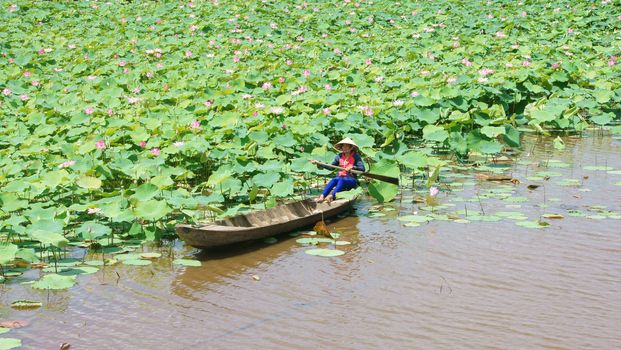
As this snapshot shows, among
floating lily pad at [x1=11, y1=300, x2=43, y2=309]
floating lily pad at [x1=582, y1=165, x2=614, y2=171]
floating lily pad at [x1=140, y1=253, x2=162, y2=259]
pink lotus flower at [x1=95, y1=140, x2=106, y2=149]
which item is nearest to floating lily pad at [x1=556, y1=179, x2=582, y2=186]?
floating lily pad at [x1=582, y1=165, x2=614, y2=171]

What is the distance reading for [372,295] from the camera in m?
5.04

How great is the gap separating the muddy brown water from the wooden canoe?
0.13 metres

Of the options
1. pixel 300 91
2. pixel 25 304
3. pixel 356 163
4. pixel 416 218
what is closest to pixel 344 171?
pixel 356 163

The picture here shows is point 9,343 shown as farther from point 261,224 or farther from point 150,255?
point 261,224

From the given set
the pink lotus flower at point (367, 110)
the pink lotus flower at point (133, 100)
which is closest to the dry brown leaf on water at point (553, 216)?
the pink lotus flower at point (367, 110)

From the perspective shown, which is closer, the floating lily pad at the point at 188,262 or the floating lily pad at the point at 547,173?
the floating lily pad at the point at 188,262

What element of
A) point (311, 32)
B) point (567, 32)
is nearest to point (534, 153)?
point (567, 32)

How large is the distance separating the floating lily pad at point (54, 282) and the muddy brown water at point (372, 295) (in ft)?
0.29

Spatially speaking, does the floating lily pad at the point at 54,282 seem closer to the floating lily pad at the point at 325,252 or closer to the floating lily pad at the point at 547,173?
the floating lily pad at the point at 325,252

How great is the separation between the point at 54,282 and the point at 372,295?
1.84 meters

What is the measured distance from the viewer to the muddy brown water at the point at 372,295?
4.44 metres

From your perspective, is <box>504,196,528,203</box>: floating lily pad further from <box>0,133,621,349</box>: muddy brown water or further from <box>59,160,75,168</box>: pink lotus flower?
Result: <box>59,160,75,168</box>: pink lotus flower

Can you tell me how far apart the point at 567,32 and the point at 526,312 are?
9.67 metres

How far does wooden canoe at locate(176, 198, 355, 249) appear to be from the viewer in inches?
219
